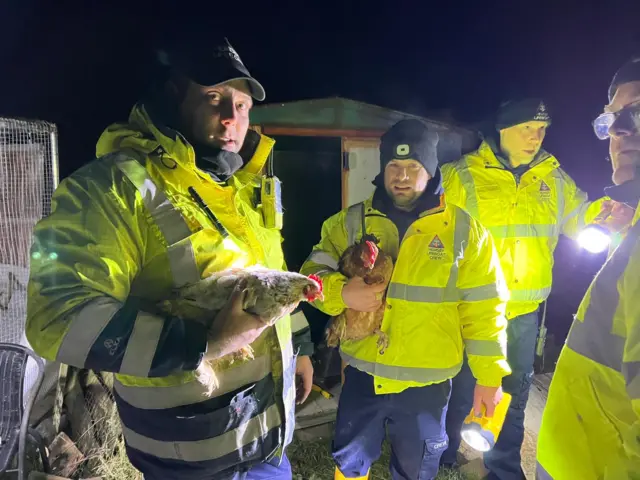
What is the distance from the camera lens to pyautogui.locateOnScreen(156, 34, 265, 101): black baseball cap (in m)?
1.39

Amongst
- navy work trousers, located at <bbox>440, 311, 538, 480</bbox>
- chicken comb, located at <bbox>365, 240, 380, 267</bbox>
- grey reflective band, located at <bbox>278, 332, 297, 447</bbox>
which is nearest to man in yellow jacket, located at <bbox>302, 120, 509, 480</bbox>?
chicken comb, located at <bbox>365, 240, 380, 267</bbox>

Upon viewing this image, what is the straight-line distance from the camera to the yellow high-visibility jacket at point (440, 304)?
2.15 meters

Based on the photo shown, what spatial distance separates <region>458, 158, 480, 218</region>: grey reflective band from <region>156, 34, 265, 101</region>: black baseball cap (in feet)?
6.85

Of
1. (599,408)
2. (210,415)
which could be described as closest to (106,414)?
(210,415)

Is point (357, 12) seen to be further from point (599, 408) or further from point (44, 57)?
point (599, 408)

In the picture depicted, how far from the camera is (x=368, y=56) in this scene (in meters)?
3.78

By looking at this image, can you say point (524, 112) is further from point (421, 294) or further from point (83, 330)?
point (83, 330)

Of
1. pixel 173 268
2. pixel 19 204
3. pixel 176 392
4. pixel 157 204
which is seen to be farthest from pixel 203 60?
pixel 19 204

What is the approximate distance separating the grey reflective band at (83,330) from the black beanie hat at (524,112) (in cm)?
288

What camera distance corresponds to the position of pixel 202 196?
56.0 inches

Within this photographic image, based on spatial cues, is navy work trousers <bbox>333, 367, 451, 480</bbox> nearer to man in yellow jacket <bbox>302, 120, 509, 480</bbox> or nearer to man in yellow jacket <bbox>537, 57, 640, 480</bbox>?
man in yellow jacket <bbox>302, 120, 509, 480</bbox>

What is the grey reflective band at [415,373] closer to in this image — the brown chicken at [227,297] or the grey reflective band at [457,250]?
the grey reflective band at [457,250]

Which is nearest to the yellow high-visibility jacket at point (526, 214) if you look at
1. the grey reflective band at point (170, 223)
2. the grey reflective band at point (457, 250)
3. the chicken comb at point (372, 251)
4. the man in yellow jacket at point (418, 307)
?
the man in yellow jacket at point (418, 307)

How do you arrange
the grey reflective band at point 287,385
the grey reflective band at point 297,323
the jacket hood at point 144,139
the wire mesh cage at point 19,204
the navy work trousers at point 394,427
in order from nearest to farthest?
1. the jacket hood at point 144,139
2. the grey reflective band at point 287,385
3. the grey reflective band at point 297,323
4. the navy work trousers at point 394,427
5. the wire mesh cage at point 19,204
